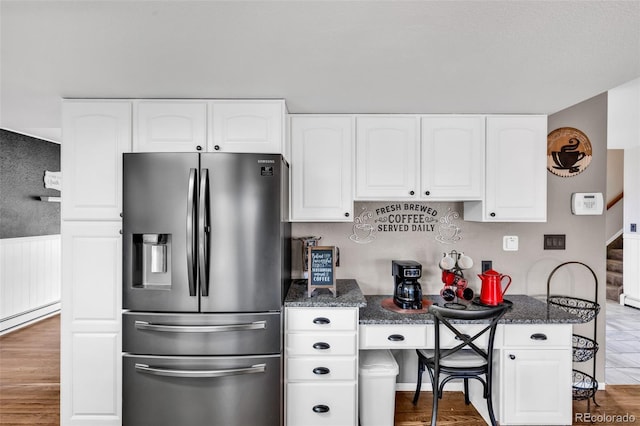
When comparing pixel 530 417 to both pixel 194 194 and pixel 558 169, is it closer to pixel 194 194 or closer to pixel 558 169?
pixel 558 169

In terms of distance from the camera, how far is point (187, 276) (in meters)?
2.12

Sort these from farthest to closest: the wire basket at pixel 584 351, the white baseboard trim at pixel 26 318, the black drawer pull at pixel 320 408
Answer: the white baseboard trim at pixel 26 318, the wire basket at pixel 584 351, the black drawer pull at pixel 320 408

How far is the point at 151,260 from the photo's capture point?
2.20 meters

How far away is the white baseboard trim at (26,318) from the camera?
4.13 m

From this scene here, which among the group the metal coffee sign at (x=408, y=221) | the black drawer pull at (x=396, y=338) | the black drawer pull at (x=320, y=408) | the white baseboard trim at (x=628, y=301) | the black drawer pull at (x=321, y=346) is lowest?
the white baseboard trim at (x=628, y=301)

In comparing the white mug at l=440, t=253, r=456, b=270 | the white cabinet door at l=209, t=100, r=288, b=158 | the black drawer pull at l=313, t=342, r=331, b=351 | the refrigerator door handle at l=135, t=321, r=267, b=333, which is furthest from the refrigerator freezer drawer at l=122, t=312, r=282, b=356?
the white mug at l=440, t=253, r=456, b=270

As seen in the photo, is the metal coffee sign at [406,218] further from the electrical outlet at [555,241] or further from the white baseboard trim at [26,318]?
the white baseboard trim at [26,318]

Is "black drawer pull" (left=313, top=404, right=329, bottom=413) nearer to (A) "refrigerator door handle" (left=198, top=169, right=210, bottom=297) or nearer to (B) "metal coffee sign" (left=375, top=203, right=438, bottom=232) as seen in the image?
(A) "refrigerator door handle" (left=198, top=169, right=210, bottom=297)

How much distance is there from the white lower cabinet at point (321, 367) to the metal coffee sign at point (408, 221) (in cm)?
89

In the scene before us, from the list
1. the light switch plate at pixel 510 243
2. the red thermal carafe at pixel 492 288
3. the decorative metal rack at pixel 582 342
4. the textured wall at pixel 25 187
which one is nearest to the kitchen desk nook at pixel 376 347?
the red thermal carafe at pixel 492 288

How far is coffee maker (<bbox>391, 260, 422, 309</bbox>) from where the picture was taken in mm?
2520

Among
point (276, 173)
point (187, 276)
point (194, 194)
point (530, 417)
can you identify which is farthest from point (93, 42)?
point (530, 417)

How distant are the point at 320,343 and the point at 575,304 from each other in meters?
2.10

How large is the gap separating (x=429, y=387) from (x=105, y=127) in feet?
10.2
